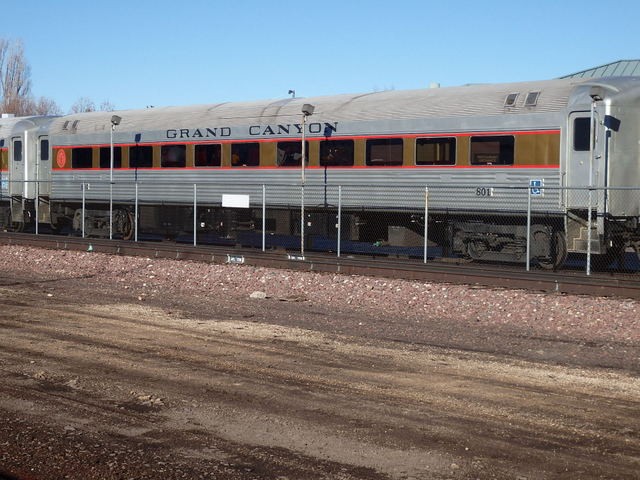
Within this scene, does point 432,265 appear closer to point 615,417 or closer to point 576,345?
point 576,345

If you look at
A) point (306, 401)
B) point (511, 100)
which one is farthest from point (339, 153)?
point (306, 401)

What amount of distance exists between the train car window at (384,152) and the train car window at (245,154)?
12.5 feet

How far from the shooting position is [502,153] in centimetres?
2105

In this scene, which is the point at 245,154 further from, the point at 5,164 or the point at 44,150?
the point at 5,164

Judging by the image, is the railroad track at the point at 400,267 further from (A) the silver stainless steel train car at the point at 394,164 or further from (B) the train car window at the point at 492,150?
(B) the train car window at the point at 492,150

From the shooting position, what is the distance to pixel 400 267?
20.0 m

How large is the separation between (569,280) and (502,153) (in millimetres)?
4474

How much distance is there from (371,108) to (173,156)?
734 cm

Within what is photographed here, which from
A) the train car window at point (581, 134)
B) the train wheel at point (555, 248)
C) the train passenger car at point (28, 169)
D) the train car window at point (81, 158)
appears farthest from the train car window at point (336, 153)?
the train passenger car at point (28, 169)

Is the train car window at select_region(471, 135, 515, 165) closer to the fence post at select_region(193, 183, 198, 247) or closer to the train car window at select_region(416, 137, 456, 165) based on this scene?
the train car window at select_region(416, 137, 456, 165)

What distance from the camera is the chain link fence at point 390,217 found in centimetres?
2016

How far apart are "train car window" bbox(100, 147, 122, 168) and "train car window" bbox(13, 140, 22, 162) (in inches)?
198

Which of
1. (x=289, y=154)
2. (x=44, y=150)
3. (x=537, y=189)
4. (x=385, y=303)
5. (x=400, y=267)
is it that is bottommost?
(x=385, y=303)

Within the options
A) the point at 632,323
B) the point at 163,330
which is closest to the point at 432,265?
the point at 632,323
